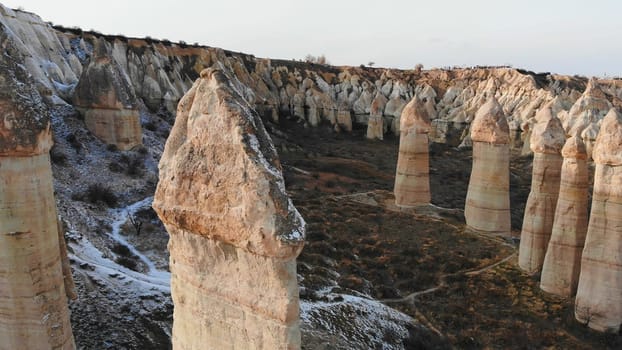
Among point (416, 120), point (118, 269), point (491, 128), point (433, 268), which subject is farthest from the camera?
point (416, 120)

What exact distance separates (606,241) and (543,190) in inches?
101

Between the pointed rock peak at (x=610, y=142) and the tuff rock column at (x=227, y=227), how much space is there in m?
7.08

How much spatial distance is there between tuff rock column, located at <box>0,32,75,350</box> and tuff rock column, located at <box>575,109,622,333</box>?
28.4 feet

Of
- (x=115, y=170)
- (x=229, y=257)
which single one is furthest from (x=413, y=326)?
(x=115, y=170)

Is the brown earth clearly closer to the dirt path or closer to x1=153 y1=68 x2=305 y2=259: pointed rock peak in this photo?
the dirt path

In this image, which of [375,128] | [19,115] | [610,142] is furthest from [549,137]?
[375,128]

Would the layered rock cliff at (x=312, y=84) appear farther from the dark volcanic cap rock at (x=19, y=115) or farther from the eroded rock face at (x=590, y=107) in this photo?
the dark volcanic cap rock at (x=19, y=115)

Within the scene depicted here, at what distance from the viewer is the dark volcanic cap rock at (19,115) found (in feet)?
17.7

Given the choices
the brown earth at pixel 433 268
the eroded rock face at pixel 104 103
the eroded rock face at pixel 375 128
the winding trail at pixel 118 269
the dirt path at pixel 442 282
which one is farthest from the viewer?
the eroded rock face at pixel 375 128

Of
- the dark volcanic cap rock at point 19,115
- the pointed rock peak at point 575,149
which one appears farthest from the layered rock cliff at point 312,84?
the dark volcanic cap rock at point 19,115

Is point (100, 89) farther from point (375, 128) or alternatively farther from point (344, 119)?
point (344, 119)

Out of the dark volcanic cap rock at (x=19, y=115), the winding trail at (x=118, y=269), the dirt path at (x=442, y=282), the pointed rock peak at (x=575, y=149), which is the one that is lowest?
the dirt path at (x=442, y=282)

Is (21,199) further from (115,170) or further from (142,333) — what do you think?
(115,170)

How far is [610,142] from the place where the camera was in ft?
27.8
